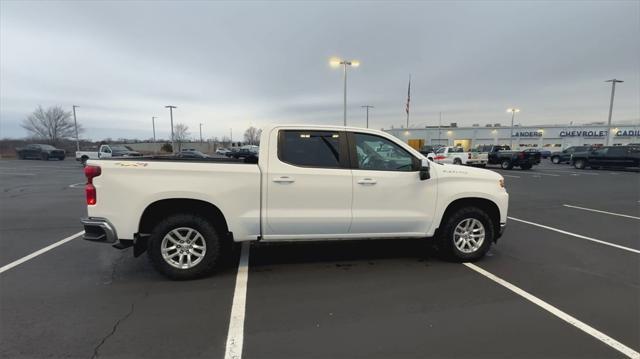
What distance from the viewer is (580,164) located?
27.6m

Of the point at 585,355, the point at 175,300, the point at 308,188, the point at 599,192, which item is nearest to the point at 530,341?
the point at 585,355

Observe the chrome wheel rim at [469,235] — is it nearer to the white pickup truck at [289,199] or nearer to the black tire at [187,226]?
the white pickup truck at [289,199]

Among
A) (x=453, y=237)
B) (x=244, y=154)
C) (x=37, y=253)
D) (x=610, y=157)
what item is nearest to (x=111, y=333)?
(x=37, y=253)

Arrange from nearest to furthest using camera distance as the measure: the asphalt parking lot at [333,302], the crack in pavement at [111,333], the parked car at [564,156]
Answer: the crack in pavement at [111,333]
the asphalt parking lot at [333,302]
the parked car at [564,156]

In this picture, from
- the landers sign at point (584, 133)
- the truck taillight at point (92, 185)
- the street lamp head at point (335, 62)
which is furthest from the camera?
the landers sign at point (584, 133)

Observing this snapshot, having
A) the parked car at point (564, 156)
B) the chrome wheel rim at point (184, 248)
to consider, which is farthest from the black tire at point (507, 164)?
the chrome wheel rim at point (184, 248)

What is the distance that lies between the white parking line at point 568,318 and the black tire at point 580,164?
95.4ft

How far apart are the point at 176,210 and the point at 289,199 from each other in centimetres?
142

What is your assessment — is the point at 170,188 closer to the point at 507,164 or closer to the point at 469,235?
the point at 469,235

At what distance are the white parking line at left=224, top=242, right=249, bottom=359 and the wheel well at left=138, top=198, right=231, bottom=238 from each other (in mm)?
594

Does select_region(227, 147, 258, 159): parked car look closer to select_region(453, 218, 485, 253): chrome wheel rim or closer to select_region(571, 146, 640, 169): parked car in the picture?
select_region(453, 218, 485, 253): chrome wheel rim

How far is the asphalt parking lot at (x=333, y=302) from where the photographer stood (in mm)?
2994

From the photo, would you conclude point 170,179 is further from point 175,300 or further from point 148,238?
point 175,300

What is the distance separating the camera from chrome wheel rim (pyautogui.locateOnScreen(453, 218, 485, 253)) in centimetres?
500
